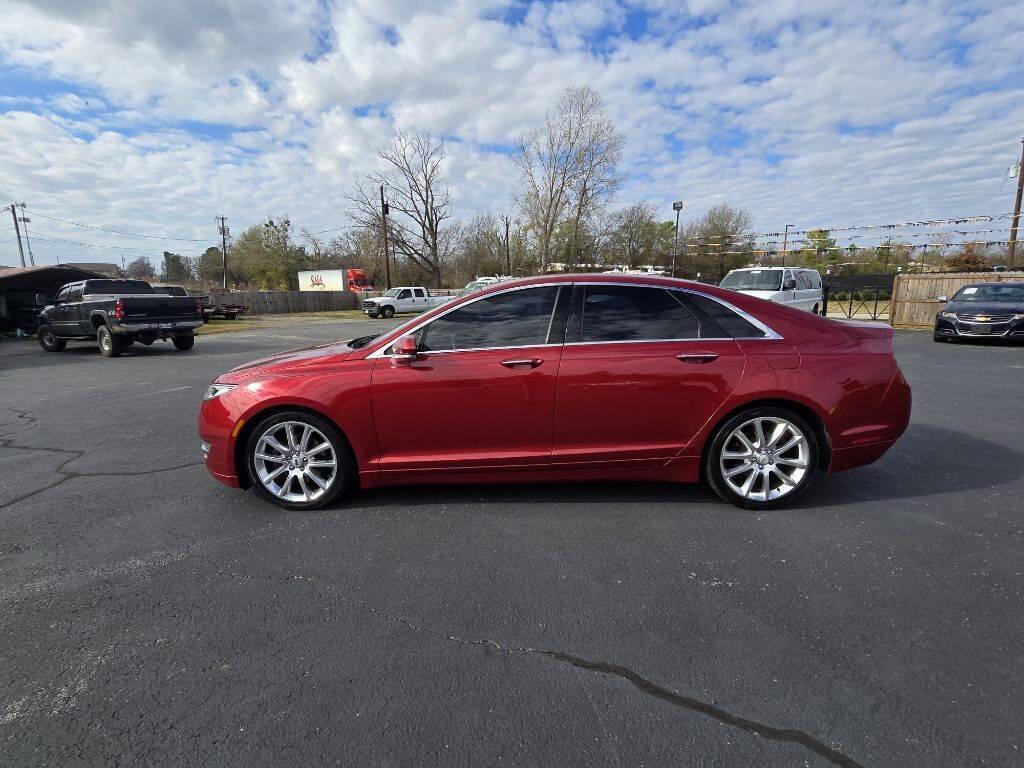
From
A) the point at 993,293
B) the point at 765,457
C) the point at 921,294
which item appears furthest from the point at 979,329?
the point at 765,457

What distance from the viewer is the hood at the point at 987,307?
1252cm

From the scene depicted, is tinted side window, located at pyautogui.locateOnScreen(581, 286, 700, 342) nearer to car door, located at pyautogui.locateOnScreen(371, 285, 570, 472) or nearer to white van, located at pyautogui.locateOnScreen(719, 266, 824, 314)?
car door, located at pyautogui.locateOnScreen(371, 285, 570, 472)

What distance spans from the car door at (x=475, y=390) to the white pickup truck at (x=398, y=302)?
28.5 meters

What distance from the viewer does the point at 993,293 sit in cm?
1397

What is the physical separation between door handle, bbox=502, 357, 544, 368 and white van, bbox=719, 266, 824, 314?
12771 millimetres

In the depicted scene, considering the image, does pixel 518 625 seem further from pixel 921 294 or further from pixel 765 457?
pixel 921 294

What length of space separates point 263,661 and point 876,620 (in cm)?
278

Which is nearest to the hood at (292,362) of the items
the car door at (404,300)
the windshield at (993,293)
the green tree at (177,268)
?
the windshield at (993,293)

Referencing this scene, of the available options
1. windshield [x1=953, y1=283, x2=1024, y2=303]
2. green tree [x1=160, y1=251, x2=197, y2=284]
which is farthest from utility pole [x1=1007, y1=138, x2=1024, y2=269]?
green tree [x1=160, y1=251, x2=197, y2=284]

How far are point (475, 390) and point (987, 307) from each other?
51.4 feet

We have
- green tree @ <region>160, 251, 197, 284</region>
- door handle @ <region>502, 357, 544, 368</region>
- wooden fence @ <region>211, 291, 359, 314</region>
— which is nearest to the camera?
door handle @ <region>502, 357, 544, 368</region>

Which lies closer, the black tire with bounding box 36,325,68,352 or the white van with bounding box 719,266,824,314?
the black tire with bounding box 36,325,68,352

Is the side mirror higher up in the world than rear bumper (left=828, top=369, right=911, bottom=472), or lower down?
higher up

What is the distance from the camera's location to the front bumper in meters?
12.4
